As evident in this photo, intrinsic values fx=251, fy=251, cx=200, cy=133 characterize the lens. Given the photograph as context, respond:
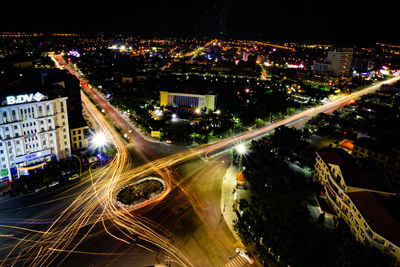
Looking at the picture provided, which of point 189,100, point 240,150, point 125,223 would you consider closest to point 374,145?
point 240,150

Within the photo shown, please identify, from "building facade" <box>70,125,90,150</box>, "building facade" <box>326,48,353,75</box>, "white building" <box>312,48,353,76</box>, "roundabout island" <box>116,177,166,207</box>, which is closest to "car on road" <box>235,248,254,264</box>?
"roundabout island" <box>116,177,166,207</box>

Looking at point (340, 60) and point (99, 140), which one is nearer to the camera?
point (99, 140)

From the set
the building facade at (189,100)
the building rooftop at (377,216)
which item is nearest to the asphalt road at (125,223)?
the building rooftop at (377,216)

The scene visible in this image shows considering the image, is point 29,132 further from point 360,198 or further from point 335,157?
point 335,157

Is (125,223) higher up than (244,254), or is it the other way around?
(244,254)

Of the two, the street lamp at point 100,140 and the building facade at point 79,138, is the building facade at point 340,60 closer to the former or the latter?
the street lamp at point 100,140

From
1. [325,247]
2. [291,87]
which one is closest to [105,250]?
[325,247]
